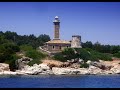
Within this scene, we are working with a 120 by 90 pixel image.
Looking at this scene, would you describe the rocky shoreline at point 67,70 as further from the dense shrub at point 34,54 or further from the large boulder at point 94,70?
the dense shrub at point 34,54

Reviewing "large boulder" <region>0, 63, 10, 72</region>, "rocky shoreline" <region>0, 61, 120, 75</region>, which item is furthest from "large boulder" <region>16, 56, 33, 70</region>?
"large boulder" <region>0, 63, 10, 72</region>

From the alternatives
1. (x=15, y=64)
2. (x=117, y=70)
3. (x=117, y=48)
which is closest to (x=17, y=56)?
(x=15, y=64)

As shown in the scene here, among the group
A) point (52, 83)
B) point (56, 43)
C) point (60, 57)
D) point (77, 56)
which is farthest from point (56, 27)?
point (52, 83)

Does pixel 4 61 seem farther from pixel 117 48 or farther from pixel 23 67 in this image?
pixel 117 48

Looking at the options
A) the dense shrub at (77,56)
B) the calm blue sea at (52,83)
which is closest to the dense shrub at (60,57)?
the dense shrub at (77,56)

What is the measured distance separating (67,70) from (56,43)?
20.0 feet

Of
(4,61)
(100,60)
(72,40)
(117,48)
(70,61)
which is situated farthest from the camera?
(117,48)

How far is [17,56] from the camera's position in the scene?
88.0ft

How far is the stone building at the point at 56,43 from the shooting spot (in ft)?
105

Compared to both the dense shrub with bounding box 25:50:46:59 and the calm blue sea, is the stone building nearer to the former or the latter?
the dense shrub with bounding box 25:50:46:59

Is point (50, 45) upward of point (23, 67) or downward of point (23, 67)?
upward

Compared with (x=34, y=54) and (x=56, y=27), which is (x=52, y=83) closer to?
(x=34, y=54)

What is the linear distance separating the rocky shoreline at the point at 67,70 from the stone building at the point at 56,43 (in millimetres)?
4498

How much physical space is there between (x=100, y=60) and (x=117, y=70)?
247cm
